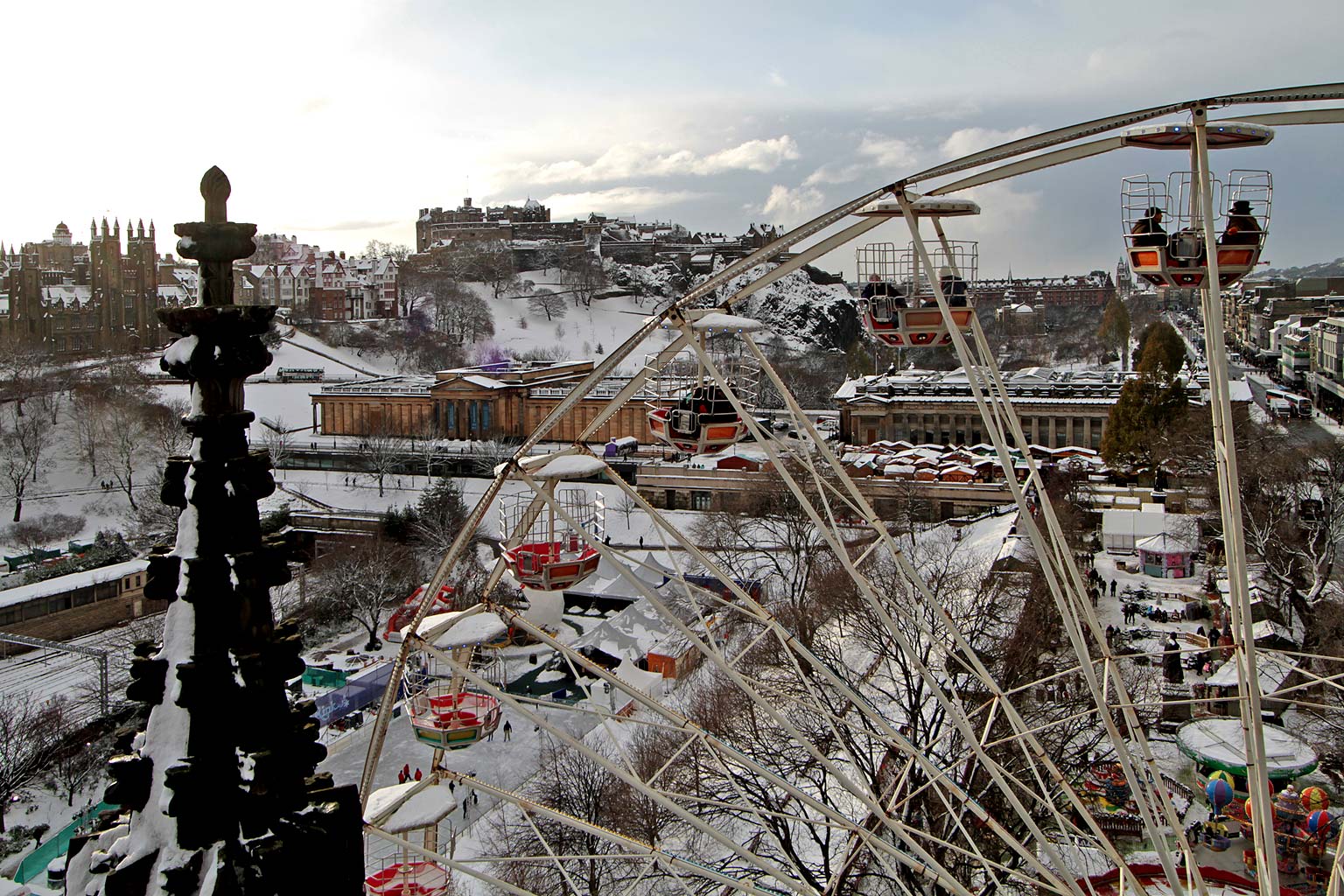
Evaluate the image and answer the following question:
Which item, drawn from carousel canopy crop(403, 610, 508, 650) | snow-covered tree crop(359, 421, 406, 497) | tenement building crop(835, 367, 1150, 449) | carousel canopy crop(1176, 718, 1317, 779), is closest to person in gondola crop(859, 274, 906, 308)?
carousel canopy crop(403, 610, 508, 650)

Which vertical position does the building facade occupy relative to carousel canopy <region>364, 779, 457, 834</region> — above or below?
above

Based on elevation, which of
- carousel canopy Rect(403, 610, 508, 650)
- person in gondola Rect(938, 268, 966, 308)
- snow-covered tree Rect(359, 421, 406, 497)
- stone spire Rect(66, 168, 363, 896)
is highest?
person in gondola Rect(938, 268, 966, 308)

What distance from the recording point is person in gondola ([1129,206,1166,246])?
480 cm

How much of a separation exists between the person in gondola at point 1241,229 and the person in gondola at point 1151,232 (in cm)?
24

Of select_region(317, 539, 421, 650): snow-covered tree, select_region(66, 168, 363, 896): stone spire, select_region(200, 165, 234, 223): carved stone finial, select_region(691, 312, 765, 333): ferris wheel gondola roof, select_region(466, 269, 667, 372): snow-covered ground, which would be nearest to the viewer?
select_region(66, 168, 363, 896): stone spire

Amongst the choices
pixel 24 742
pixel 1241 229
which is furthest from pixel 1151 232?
pixel 24 742

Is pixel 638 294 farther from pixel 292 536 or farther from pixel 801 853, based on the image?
pixel 292 536

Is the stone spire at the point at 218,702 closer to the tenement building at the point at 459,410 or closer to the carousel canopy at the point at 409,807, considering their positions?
the carousel canopy at the point at 409,807

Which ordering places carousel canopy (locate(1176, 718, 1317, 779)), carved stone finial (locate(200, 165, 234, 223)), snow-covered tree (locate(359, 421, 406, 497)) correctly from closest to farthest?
carved stone finial (locate(200, 165, 234, 223)), carousel canopy (locate(1176, 718, 1317, 779)), snow-covered tree (locate(359, 421, 406, 497))

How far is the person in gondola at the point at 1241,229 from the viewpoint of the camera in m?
4.63

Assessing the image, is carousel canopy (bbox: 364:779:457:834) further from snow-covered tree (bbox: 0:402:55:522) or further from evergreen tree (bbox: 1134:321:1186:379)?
snow-covered tree (bbox: 0:402:55:522)

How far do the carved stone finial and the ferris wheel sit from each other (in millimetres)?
2037

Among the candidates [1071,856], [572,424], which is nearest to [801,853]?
[1071,856]

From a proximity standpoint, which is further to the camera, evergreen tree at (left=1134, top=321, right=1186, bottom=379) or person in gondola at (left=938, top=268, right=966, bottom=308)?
evergreen tree at (left=1134, top=321, right=1186, bottom=379)
